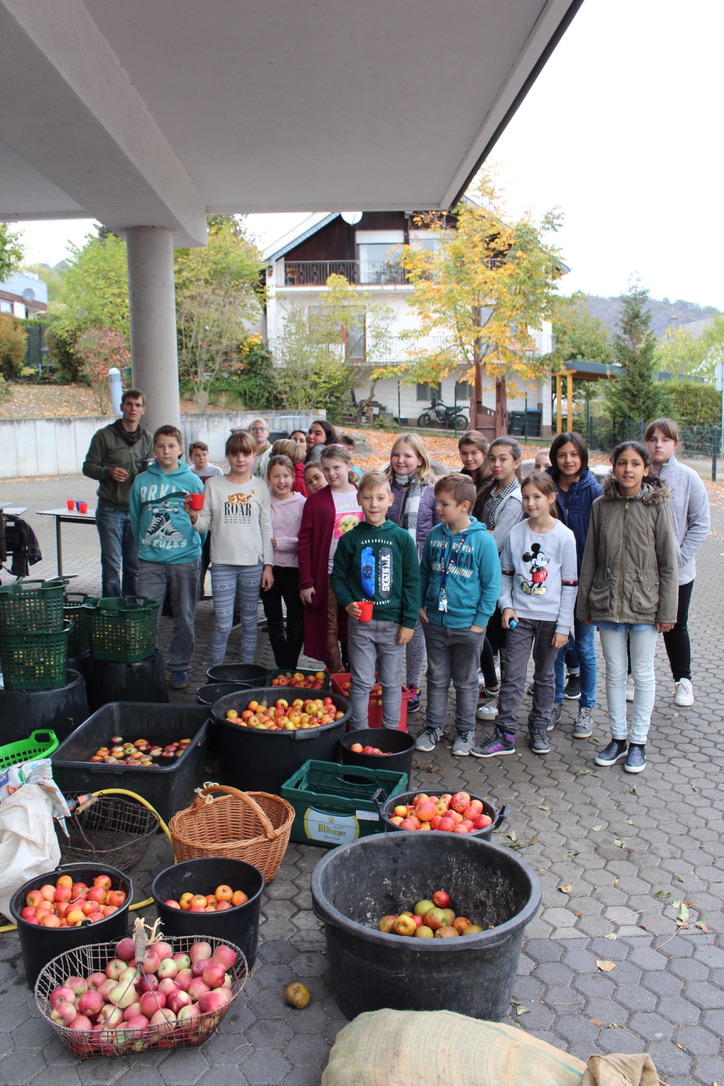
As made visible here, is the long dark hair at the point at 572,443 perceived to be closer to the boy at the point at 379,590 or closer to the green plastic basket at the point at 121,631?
the boy at the point at 379,590

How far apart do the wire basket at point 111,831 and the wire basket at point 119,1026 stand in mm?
1009

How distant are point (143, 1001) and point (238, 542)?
388 cm

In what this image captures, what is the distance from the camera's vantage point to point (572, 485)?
6238 mm

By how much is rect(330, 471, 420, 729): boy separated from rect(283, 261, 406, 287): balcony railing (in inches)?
1429

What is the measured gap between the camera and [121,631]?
5770 millimetres

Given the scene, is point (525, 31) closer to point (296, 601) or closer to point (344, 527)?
point (344, 527)

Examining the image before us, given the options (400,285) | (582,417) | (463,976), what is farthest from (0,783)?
(400,285)

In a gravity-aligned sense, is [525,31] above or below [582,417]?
above

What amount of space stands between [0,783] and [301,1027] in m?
1.86

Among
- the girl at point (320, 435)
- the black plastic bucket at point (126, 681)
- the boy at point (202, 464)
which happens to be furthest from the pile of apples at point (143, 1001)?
the girl at point (320, 435)

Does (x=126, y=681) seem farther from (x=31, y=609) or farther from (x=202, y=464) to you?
(x=202, y=464)

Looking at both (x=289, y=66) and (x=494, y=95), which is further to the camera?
(x=494, y=95)

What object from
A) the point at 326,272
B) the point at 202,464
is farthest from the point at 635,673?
the point at 326,272

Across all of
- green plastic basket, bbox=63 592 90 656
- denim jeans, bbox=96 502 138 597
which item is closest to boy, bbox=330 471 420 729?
green plastic basket, bbox=63 592 90 656
